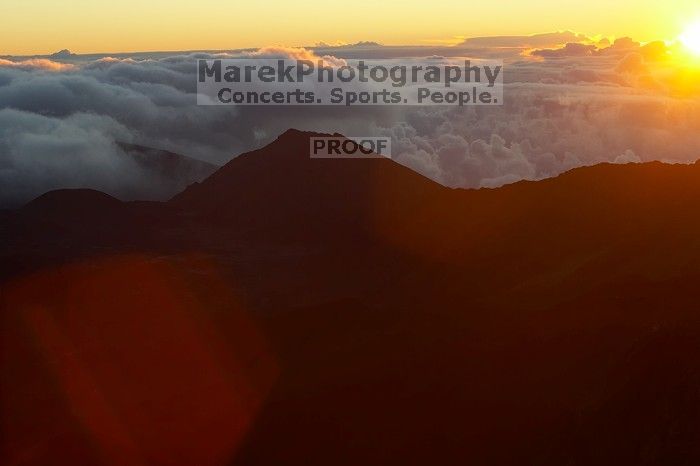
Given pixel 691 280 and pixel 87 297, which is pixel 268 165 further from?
pixel 691 280

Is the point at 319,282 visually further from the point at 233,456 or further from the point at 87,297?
the point at 233,456

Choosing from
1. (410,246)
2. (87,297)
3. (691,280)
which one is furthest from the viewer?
(410,246)

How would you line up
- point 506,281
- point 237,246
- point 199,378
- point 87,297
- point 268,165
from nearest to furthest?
point 199,378 → point 506,281 → point 87,297 → point 237,246 → point 268,165

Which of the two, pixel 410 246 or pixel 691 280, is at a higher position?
pixel 691 280

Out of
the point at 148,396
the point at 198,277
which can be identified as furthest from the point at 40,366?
the point at 198,277

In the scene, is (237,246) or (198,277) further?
(237,246)

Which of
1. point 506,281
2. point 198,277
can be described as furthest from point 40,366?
point 506,281
